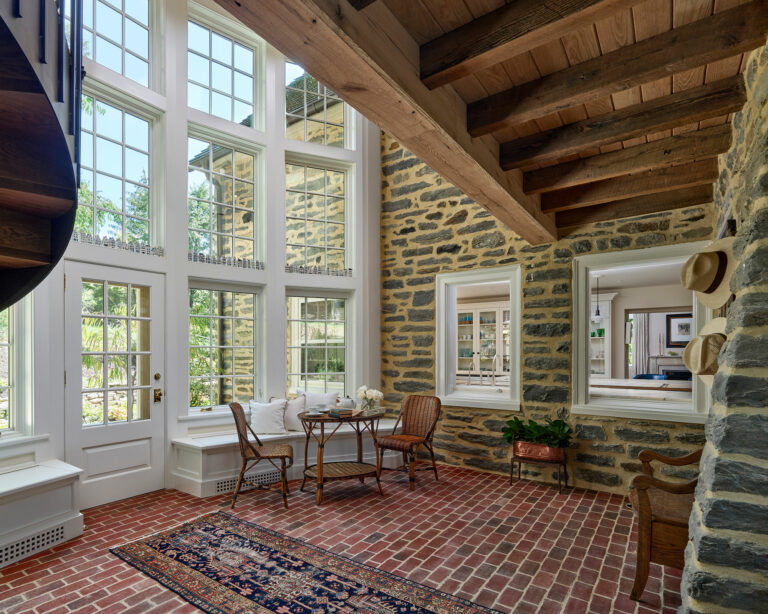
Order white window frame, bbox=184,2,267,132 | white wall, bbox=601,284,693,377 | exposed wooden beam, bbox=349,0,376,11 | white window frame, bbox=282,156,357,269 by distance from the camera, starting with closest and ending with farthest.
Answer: exposed wooden beam, bbox=349,0,376,11 < white window frame, bbox=184,2,267,132 < white window frame, bbox=282,156,357,269 < white wall, bbox=601,284,693,377

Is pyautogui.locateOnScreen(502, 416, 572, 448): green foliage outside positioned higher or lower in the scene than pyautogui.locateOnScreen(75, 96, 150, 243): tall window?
lower

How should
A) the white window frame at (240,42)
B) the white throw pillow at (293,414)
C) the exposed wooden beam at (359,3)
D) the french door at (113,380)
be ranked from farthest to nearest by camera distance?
the white throw pillow at (293,414), the white window frame at (240,42), the french door at (113,380), the exposed wooden beam at (359,3)

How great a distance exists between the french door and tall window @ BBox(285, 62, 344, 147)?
2590mm

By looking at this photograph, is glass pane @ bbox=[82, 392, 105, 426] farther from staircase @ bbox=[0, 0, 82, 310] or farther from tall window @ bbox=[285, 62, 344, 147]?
Answer: tall window @ bbox=[285, 62, 344, 147]

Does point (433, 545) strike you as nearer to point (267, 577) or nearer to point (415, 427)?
point (267, 577)

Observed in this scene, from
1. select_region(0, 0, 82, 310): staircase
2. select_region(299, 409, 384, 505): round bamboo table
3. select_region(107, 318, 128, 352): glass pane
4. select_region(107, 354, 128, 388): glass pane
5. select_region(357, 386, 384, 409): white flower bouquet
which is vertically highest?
select_region(0, 0, 82, 310): staircase

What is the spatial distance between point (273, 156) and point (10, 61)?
3.98m

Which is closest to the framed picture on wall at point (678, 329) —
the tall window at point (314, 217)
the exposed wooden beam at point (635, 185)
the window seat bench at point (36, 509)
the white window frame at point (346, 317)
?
the exposed wooden beam at point (635, 185)

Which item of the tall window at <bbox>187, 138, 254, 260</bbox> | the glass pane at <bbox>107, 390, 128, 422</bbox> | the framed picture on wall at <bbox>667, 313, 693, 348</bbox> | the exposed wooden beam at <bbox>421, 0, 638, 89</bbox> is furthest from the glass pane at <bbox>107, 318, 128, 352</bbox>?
the framed picture on wall at <bbox>667, 313, 693, 348</bbox>

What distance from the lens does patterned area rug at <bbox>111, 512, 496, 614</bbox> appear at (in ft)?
8.34

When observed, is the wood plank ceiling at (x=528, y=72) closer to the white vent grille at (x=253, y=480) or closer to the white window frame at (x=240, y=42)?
the white window frame at (x=240, y=42)

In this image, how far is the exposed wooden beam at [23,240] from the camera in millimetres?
2068

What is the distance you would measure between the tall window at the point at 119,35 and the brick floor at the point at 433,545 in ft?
13.1

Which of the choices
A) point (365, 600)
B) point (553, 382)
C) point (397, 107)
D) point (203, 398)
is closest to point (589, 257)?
point (553, 382)
